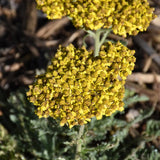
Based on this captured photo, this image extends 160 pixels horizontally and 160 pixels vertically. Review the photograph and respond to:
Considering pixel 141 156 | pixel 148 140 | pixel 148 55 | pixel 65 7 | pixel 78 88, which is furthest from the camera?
pixel 148 55

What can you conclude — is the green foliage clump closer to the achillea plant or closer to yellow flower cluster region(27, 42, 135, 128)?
the achillea plant

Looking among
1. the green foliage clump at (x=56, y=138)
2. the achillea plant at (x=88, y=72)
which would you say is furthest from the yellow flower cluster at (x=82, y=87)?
the green foliage clump at (x=56, y=138)

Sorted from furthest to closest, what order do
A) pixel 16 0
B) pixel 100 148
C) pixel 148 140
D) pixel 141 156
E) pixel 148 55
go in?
1. pixel 16 0
2. pixel 148 55
3. pixel 148 140
4. pixel 141 156
5. pixel 100 148

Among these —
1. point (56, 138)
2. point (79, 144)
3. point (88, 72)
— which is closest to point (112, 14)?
point (88, 72)

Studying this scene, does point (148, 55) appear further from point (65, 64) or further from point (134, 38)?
point (65, 64)

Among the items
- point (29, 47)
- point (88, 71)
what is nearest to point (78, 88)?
point (88, 71)

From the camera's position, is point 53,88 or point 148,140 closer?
point 53,88

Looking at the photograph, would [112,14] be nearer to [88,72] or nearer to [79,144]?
[88,72]
